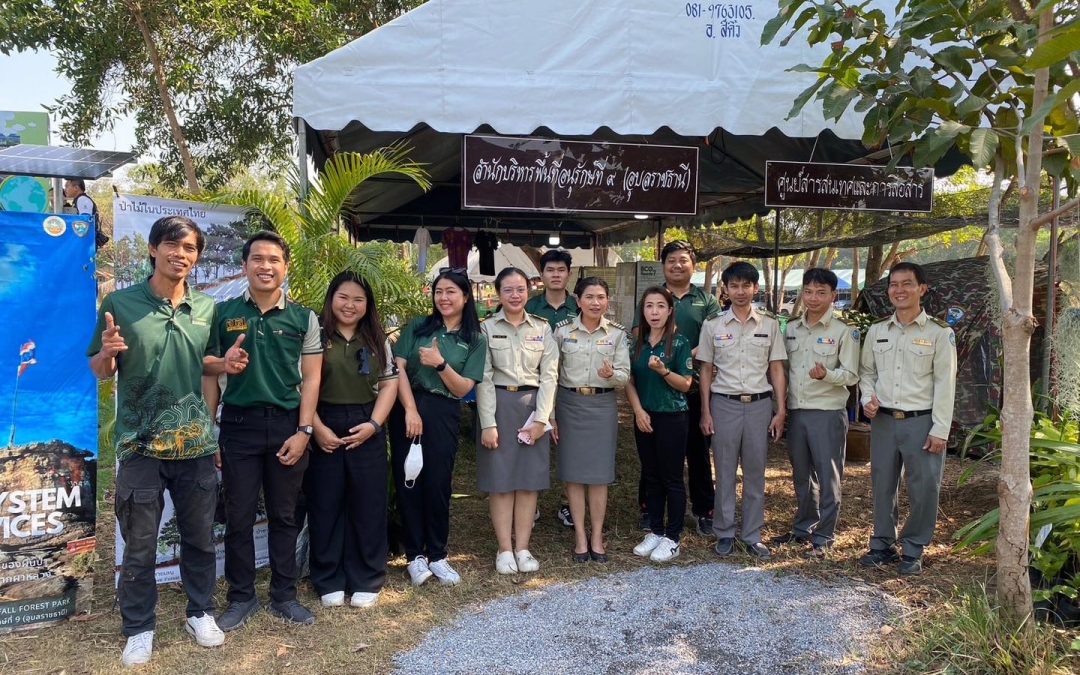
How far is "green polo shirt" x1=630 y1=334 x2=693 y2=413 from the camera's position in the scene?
13.6ft

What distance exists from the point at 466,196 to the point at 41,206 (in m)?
2.10

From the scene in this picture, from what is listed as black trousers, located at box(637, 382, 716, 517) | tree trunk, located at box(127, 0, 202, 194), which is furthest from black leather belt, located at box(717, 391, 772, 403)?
tree trunk, located at box(127, 0, 202, 194)

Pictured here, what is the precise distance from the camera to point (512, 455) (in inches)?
154

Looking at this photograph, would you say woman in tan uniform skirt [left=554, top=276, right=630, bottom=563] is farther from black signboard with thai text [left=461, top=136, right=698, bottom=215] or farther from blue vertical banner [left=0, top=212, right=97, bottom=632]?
blue vertical banner [left=0, top=212, right=97, bottom=632]

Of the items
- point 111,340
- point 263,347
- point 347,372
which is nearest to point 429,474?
point 347,372

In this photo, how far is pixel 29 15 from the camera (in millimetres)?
7656

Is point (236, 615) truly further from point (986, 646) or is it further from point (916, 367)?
point (916, 367)

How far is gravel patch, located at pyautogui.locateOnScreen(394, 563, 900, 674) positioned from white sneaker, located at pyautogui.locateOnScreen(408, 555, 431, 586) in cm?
39

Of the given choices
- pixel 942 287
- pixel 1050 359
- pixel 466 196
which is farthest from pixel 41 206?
pixel 942 287

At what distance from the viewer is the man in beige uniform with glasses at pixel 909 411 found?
384 cm

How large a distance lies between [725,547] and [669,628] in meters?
1.08

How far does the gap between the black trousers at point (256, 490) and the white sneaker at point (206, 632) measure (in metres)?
0.22

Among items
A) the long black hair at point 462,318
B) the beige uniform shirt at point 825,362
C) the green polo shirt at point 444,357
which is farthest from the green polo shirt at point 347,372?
the beige uniform shirt at point 825,362

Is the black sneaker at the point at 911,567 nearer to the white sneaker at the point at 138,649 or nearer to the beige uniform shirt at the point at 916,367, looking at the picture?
the beige uniform shirt at the point at 916,367
